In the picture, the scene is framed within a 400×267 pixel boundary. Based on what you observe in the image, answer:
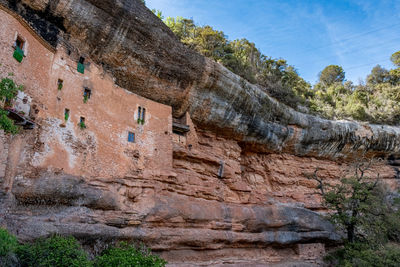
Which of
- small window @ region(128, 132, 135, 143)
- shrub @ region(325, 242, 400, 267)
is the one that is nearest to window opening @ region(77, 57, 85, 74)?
small window @ region(128, 132, 135, 143)

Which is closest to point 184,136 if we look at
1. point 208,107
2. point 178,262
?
point 208,107

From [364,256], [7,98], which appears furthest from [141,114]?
[364,256]

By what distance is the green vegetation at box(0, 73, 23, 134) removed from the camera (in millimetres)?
10031

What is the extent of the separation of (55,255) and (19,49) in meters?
6.99

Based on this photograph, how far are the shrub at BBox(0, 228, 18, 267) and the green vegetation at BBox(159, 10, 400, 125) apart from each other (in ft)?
62.5

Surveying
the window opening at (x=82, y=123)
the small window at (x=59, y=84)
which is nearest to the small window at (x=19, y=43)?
the small window at (x=59, y=84)

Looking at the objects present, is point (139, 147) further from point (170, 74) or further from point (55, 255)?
point (55, 255)

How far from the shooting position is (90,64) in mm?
14000

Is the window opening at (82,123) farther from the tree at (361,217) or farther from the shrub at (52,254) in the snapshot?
the tree at (361,217)

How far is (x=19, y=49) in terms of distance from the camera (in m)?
11.5

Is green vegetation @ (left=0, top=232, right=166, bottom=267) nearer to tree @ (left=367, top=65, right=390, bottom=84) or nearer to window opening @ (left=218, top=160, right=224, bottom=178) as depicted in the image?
window opening @ (left=218, top=160, right=224, bottom=178)

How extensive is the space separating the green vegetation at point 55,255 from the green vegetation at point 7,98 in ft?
10.5

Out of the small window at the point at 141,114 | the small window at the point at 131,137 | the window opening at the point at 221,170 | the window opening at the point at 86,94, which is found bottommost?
the window opening at the point at 221,170

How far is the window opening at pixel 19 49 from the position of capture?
Answer: 37.1 feet
